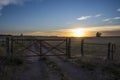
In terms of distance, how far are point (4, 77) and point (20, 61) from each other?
3.90 metres

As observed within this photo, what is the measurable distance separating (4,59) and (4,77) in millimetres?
4487

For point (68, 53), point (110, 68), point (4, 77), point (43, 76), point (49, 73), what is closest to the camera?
point (4, 77)

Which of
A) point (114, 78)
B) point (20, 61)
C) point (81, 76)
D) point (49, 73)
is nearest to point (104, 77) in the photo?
point (114, 78)

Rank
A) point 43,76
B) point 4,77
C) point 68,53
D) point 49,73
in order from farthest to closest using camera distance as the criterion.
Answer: point 68,53, point 49,73, point 43,76, point 4,77

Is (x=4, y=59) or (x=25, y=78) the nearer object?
(x=25, y=78)

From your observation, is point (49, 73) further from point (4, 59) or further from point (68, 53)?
point (68, 53)

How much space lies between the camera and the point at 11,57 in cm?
1212

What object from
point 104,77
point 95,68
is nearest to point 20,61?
point 95,68

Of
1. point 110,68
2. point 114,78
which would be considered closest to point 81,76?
point 114,78

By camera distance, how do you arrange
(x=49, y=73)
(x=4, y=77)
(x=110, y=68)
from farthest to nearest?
(x=110, y=68)
(x=49, y=73)
(x=4, y=77)

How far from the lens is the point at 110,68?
1048 centimetres

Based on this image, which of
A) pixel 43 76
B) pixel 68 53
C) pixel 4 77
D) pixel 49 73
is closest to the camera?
pixel 4 77

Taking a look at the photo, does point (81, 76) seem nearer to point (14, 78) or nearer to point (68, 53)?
point (14, 78)

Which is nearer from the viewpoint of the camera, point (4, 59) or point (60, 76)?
point (60, 76)
